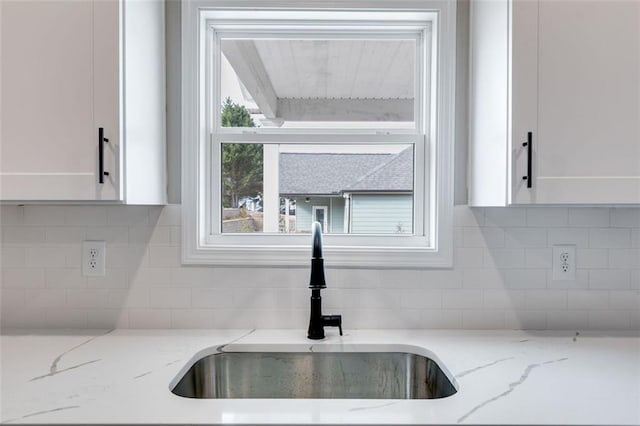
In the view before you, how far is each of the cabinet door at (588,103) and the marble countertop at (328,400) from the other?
46cm

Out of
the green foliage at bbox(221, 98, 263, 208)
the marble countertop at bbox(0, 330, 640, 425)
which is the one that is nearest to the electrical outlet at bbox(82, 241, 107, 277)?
the marble countertop at bbox(0, 330, 640, 425)

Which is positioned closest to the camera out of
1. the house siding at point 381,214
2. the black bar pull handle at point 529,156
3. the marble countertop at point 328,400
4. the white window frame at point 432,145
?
the marble countertop at point 328,400

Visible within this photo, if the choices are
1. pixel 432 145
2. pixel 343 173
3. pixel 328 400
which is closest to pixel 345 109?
pixel 343 173

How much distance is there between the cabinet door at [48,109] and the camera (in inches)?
42.8

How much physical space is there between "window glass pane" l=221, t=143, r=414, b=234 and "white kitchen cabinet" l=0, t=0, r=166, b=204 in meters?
0.49

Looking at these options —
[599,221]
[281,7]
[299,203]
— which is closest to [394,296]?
[299,203]

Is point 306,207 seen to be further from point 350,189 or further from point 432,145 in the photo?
point 432,145

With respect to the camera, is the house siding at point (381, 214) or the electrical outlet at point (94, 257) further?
the house siding at point (381, 214)

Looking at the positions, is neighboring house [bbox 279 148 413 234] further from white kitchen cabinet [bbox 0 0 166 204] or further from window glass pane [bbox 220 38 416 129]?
white kitchen cabinet [bbox 0 0 166 204]

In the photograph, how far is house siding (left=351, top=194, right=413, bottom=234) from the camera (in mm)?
1513

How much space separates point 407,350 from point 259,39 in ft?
4.04

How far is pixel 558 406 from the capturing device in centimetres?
84

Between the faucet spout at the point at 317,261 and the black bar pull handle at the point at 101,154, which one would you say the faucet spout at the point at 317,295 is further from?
the black bar pull handle at the point at 101,154

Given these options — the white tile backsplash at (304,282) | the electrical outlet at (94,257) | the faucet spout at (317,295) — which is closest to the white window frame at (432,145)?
the white tile backsplash at (304,282)
